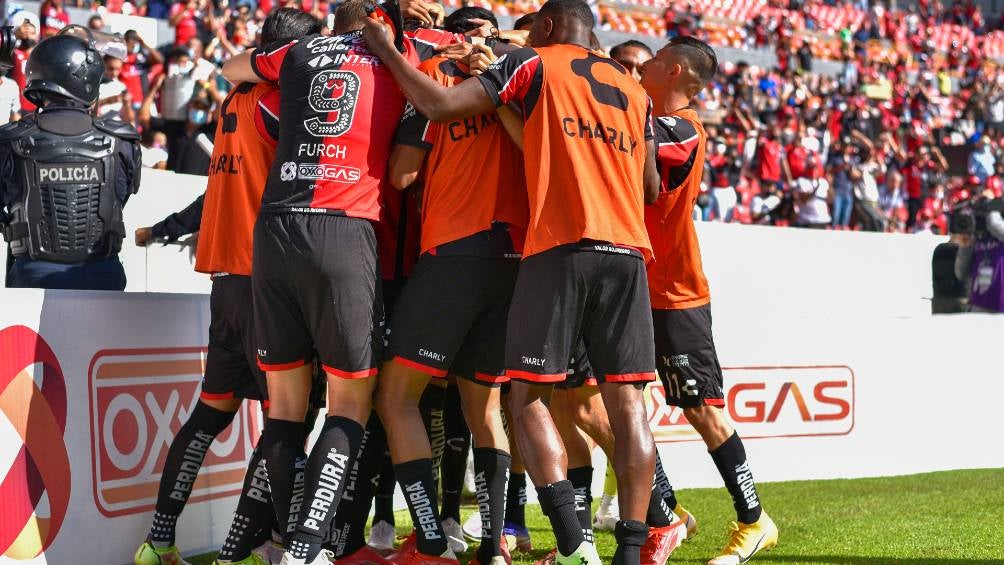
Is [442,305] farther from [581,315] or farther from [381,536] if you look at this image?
[381,536]

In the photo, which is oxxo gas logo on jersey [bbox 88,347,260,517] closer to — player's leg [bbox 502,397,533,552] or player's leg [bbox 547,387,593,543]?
player's leg [bbox 502,397,533,552]

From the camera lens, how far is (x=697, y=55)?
217 inches

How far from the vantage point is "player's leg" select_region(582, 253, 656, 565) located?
4.37m

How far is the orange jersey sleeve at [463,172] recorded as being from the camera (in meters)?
4.50

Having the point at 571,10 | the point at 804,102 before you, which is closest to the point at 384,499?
the point at 571,10

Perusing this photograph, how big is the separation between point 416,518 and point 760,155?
15.4 m

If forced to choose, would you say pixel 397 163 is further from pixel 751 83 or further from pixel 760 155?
pixel 751 83

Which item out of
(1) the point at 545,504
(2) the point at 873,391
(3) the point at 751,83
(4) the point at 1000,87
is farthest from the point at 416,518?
(4) the point at 1000,87

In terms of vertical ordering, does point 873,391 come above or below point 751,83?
above

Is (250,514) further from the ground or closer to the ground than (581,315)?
closer to the ground

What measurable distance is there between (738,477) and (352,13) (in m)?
2.59

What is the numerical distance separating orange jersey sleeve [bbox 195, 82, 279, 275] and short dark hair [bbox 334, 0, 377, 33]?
37cm

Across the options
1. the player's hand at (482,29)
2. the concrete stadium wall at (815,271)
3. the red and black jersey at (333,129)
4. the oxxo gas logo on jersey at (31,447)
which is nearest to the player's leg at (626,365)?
the red and black jersey at (333,129)

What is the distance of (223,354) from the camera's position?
196 inches
